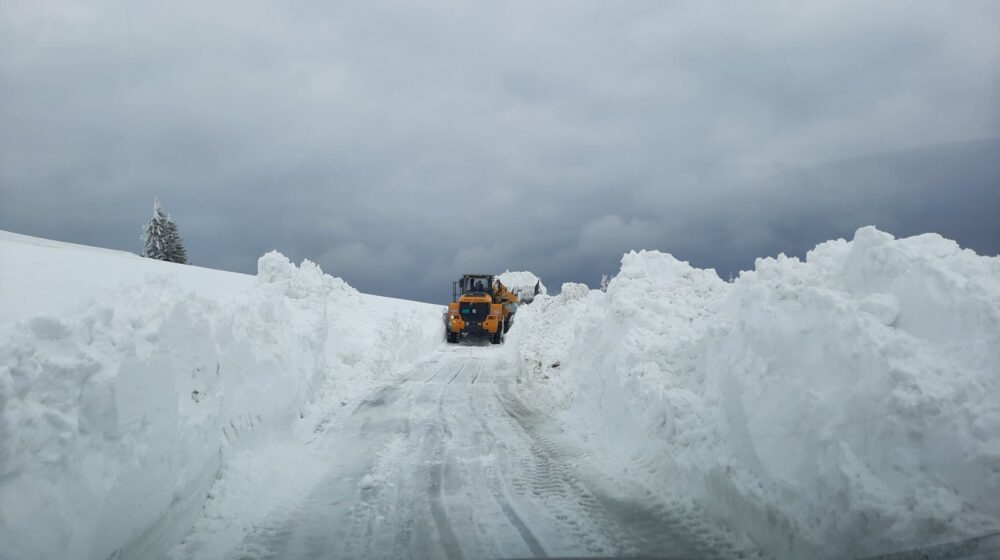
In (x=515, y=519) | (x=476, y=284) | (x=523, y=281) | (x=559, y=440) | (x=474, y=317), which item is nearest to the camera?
(x=515, y=519)

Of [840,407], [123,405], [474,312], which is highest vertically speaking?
[474,312]

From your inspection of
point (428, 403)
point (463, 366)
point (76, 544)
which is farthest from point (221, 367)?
point (463, 366)

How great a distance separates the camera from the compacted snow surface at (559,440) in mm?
3684

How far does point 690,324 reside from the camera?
866 centimetres

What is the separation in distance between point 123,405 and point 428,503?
2988mm

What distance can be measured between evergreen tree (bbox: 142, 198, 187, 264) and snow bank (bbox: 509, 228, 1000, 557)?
4386 centimetres

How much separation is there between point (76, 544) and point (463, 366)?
43.9 feet

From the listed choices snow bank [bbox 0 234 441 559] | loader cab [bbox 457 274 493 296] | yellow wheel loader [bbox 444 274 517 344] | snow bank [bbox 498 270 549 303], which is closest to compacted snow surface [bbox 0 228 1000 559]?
snow bank [bbox 0 234 441 559]

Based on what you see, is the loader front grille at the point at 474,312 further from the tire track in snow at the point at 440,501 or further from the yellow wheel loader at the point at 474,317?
the tire track in snow at the point at 440,501

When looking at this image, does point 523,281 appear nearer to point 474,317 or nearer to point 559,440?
point 474,317

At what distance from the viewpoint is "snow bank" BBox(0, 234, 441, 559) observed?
348 centimetres

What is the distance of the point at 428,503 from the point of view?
5.49 metres

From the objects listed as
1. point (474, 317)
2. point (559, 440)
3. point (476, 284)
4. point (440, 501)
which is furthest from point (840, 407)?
point (476, 284)

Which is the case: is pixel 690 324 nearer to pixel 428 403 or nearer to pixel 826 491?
pixel 826 491
